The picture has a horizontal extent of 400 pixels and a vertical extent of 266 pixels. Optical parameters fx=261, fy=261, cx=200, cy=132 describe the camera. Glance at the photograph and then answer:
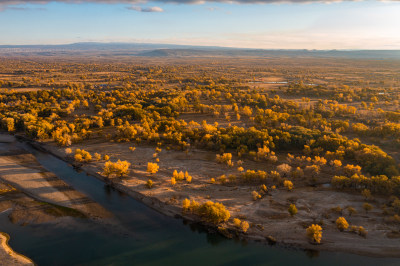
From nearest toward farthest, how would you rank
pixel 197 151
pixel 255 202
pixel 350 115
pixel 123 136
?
1. pixel 255 202
2. pixel 197 151
3. pixel 123 136
4. pixel 350 115

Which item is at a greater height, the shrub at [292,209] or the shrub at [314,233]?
the shrub at [292,209]

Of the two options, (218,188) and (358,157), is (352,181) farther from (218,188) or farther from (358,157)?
(218,188)

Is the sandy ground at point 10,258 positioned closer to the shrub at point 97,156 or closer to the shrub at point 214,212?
the shrub at point 214,212

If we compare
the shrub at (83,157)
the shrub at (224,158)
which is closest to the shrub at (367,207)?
the shrub at (224,158)

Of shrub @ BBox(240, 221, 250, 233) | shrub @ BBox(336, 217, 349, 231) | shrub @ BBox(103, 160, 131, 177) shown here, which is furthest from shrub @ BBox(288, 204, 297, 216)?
shrub @ BBox(103, 160, 131, 177)

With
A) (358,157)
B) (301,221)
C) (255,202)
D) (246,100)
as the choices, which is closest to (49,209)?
(255,202)

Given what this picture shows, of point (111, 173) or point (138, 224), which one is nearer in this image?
point (138, 224)
